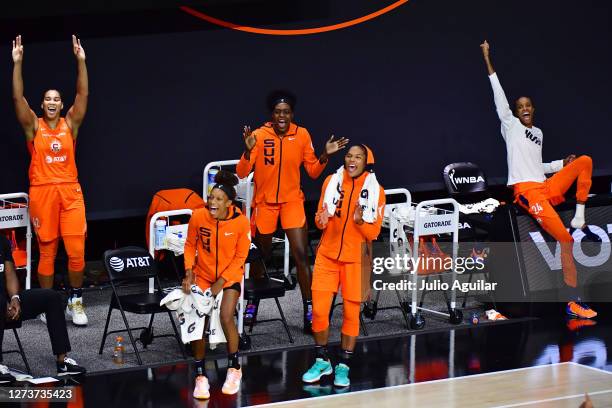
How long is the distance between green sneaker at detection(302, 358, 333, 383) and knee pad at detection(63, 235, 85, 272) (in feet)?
7.07

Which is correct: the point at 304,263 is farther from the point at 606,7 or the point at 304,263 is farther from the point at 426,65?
the point at 606,7

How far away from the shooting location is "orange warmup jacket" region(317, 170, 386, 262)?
8.30 metres

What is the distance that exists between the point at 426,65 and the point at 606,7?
2.17 m

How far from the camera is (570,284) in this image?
1052cm

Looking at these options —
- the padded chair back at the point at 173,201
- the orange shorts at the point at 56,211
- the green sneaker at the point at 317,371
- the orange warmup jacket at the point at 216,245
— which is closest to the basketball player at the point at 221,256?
the orange warmup jacket at the point at 216,245

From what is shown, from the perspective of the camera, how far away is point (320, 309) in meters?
8.32

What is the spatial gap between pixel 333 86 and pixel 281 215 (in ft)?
7.64

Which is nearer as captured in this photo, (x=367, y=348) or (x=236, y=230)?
(x=236, y=230)

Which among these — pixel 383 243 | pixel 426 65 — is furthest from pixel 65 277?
pixel 426 65

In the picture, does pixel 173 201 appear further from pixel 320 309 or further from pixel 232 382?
pixel 232 382

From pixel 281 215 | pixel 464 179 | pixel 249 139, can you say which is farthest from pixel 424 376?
pixel 464 179

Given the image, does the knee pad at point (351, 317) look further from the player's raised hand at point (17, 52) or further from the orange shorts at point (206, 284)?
the player's raised hand at point (17, 52)

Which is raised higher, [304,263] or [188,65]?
[188,65]

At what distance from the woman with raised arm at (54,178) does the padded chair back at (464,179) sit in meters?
3.66
